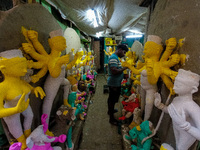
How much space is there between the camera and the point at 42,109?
1188mm

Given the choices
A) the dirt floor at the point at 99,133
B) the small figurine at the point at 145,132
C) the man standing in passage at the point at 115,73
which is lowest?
the dirt floor at the point at 99,133


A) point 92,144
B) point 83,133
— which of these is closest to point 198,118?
point 92,144

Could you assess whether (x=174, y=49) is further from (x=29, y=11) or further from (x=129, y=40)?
(x=129, y=40)

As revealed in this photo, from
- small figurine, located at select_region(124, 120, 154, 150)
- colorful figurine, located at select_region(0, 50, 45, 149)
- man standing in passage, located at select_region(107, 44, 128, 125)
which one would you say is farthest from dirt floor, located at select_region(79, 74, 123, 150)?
colorful figurine, located at select_region(0, 50, 45, 149)

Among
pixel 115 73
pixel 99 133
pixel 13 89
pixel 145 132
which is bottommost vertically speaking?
pixel 99 133

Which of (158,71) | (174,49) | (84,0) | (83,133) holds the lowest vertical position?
(83,133)

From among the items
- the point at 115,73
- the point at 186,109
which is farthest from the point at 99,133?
the point at 186,109

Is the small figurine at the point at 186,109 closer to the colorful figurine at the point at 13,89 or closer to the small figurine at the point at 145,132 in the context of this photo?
the small figurine at the point at 145,132

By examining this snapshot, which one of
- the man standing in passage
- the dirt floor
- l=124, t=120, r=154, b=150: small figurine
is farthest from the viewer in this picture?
the man standing in passage

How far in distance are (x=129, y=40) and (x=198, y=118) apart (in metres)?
6.26

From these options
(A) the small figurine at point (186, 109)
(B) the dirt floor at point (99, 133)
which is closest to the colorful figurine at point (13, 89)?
(A) the small figurine at point (186, 109)

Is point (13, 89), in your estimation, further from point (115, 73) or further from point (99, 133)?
point (99, 133)

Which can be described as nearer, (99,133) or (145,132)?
(145,132)

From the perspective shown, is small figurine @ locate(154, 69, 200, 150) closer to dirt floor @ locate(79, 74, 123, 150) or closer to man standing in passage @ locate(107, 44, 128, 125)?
man standing in passage @ locate(107, 44, 128, 125)
